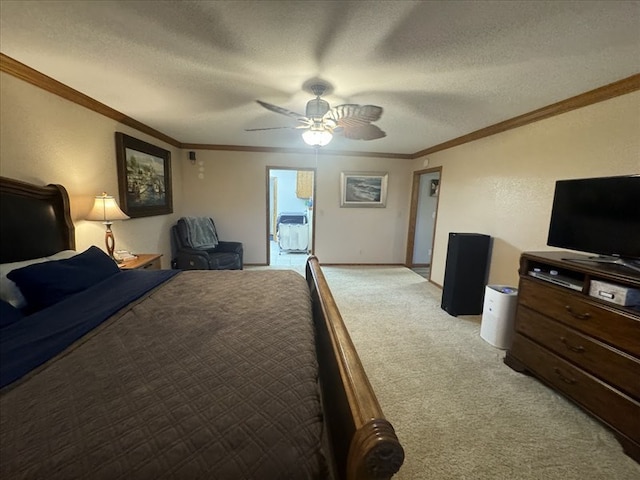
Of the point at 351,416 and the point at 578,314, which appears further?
the point at 578,314

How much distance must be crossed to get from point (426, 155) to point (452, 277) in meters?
2.49

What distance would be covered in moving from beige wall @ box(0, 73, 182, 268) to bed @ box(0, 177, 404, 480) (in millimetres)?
524

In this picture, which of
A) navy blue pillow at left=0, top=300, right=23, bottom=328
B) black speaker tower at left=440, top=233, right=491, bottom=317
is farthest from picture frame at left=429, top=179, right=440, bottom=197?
navy blue pillow at left=0, top=300, right=23, bottom=328

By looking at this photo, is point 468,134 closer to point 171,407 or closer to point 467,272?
point 467,272

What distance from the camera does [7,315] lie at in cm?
131

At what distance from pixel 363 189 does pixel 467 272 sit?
8.58ft

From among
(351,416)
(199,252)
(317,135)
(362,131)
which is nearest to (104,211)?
(199,252)

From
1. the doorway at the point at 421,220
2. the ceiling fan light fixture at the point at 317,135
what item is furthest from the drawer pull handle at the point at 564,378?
the doorway at the point at 421,220

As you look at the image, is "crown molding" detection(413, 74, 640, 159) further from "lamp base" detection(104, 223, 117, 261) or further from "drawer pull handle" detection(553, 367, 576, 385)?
"lamp base" detection(104, 223, 117, 261)

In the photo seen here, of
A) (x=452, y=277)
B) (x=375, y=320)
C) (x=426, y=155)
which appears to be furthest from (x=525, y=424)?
(x=426, y=155)

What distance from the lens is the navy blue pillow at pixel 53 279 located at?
155cm

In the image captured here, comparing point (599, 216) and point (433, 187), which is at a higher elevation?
point (433, 187)

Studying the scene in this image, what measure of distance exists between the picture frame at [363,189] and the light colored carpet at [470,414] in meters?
2.81

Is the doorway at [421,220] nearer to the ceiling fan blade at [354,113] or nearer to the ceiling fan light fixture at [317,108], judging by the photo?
the ceiling fan blade at [354,113]
